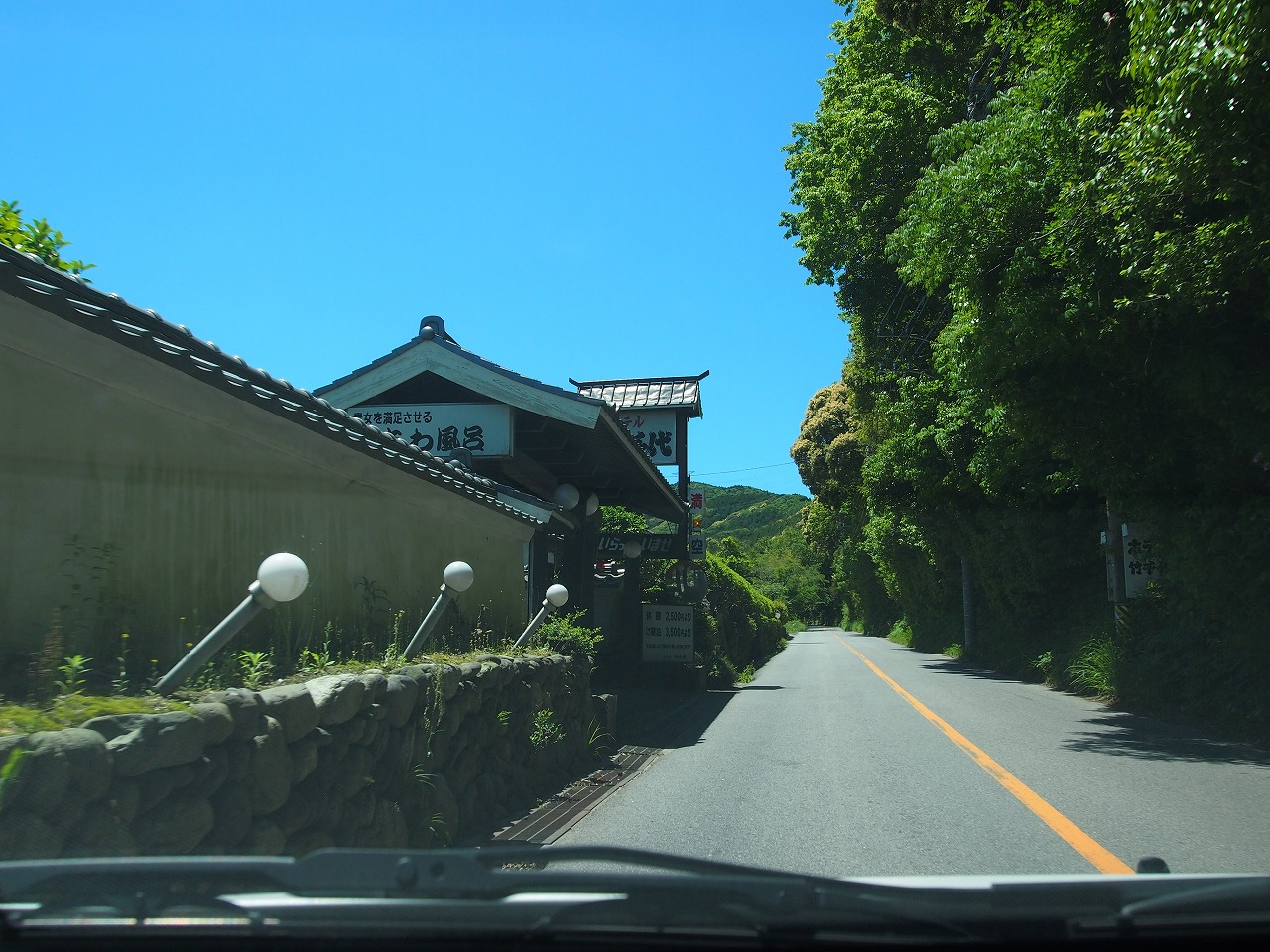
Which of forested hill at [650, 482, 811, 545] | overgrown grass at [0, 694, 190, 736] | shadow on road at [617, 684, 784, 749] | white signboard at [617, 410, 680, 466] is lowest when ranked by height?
shadow on road at [617, 684, 784, 749]

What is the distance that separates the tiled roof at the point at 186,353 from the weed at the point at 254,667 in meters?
1.51

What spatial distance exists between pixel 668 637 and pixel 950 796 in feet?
41.3

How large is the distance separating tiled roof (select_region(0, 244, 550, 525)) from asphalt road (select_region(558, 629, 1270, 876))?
10.8ft

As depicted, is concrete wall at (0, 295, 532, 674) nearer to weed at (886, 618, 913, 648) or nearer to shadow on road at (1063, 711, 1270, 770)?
shadow on road at (1063, 711, 1270, 770)

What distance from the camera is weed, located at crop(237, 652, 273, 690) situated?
504cm

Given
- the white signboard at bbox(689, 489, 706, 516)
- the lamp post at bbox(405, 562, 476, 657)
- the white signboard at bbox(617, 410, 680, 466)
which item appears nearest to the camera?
the lamp post at bbox(405, 562, 476, 657)

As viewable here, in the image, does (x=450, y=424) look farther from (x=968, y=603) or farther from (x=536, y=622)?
(x=968, y=603)

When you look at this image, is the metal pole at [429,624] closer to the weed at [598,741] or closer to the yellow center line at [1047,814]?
the yellow center line at [1047,814]

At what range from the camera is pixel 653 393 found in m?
22.1

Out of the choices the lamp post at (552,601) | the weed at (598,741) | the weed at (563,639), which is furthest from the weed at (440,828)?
the weed at (598,741)

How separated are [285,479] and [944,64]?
19913 mm

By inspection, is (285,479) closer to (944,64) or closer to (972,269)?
(972,269)

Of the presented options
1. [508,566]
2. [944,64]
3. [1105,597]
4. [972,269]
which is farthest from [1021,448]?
[944,64]

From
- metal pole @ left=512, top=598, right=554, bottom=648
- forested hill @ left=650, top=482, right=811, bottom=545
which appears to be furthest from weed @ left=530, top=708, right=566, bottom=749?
forested hill @ left=650, top=482, right=811, bottom=545
